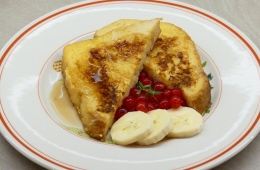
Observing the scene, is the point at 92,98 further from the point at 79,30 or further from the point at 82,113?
the point at 79,30

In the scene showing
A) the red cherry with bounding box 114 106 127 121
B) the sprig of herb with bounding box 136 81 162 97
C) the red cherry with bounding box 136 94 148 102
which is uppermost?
the sprig of herb with bounding box 136 81 162 97

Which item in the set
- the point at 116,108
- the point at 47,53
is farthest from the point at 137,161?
the point at 47,53

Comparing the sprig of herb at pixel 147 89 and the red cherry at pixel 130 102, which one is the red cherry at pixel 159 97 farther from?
the red cherry at pixel 130 102

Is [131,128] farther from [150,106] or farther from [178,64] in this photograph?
[178,64]

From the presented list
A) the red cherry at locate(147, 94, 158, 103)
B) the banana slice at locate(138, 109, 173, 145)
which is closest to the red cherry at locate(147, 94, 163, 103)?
the red cherry at locate(147, 94, 158, 103)

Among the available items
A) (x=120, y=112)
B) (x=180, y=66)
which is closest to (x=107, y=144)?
(x=120, y=112)

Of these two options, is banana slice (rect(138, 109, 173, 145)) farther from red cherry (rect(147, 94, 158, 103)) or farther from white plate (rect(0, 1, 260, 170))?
red cherry (rect(147, 94, 158, 103))

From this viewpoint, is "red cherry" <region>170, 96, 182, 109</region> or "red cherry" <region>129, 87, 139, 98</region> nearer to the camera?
"red cherry" <region>170, 96, 182, 109</region>
